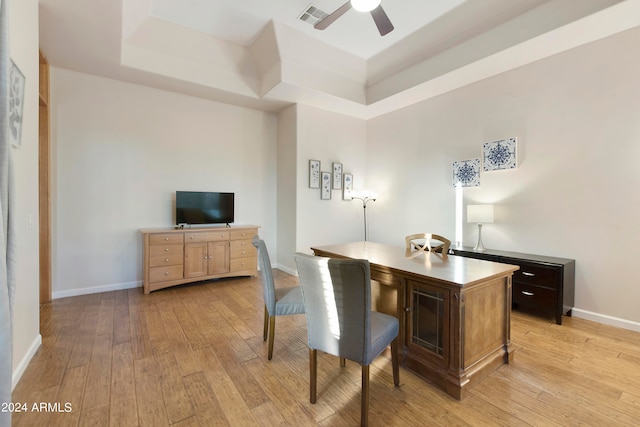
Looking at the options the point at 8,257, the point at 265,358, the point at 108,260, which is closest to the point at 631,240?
the point at 265,358

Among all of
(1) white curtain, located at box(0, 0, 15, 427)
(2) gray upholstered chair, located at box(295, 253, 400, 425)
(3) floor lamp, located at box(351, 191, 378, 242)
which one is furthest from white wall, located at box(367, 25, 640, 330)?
(1) white curtain, located at box(0, 0, 15, 427)

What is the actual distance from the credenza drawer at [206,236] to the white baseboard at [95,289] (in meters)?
0.99

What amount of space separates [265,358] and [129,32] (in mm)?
3843

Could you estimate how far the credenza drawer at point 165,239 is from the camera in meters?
3.81

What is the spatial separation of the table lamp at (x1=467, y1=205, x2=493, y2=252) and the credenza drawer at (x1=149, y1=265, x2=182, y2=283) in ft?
13.2

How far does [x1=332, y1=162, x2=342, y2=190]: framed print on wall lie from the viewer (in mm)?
5207

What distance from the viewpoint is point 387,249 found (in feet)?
9.40

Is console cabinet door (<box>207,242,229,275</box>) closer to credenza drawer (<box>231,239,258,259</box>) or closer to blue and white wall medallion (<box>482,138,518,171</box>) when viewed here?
credenza drawer (<box>231,239,258,259</box>)

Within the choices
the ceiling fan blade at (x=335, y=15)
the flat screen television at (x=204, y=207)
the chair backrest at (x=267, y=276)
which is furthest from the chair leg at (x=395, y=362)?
the flat screen television at (x=204, y=207)

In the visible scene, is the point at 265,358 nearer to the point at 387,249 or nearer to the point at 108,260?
the point at 387,249

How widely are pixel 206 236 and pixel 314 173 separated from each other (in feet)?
6.63

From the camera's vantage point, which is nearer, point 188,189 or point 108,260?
point 108,260

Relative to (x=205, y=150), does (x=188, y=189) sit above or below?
below

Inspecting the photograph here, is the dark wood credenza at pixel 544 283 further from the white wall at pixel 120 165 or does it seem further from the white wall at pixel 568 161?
the white wall at pixel 120 165
